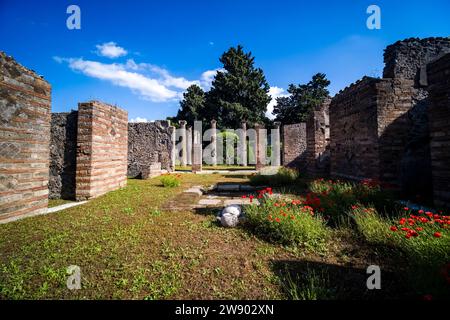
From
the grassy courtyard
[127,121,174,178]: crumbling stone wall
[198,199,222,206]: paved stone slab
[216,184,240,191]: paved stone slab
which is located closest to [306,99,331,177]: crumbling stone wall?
[216,184,240,191]: paved stone slab

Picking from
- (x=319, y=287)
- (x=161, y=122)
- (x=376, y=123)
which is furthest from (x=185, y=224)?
(x=161, y=122)

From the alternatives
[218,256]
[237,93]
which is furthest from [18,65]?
[237,93]

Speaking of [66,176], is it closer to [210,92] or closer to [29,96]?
[29,96]

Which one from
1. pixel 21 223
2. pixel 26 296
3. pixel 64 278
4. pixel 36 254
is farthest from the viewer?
pixel 21 223

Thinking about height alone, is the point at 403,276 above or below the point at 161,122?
below

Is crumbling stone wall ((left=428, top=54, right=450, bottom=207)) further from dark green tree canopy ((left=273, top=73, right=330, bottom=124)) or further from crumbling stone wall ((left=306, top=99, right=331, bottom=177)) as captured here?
dark green tree canopy ((left=273, top=73, right=330, bottom=124))

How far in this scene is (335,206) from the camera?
4.27 m

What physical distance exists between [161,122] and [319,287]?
53.9 ft

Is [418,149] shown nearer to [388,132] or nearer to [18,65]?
[388,132]

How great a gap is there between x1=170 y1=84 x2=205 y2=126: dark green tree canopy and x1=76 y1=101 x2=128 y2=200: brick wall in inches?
1126

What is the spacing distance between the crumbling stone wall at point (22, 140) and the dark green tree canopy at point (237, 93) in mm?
28189

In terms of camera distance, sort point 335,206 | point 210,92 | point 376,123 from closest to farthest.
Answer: point 335,206
point 376,123
point 210,92
